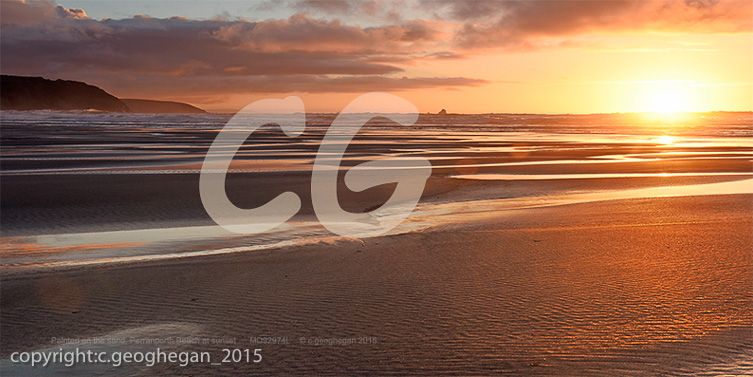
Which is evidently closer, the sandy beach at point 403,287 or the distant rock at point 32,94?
the sandy beach at point 403,287

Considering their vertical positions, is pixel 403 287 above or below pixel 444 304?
above

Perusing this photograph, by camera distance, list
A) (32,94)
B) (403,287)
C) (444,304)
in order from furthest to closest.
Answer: (32,94) < (403,287) < (444,304)

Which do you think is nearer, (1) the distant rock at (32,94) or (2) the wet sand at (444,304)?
(2) the wet sand at (444,304)

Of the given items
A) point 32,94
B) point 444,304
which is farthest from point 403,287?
point 32,94

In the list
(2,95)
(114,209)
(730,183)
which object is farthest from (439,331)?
(2,95)

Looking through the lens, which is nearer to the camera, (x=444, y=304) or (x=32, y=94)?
(x=444, y=304)

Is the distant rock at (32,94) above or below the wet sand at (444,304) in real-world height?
above

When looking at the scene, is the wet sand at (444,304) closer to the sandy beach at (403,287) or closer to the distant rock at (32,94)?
the sandy beach at (403,287)

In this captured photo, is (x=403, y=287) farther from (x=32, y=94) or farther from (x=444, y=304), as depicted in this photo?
(x=32, y=94)

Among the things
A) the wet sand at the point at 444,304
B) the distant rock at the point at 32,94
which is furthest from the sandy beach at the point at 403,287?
the distant rock at the point at 32,94

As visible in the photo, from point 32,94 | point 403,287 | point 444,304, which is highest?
point 32,94

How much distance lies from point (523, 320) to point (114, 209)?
29.4 feet

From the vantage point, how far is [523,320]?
17.1ft

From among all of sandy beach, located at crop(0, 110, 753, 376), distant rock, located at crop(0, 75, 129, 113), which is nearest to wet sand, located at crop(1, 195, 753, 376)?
sandy beach, located at crop(0, 110, 753, 376)
